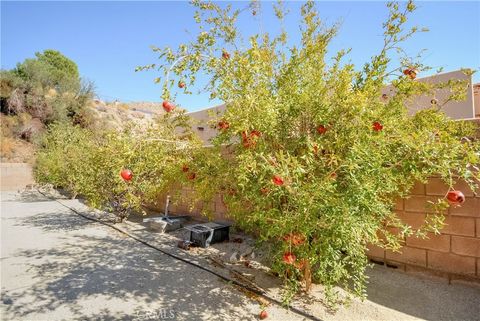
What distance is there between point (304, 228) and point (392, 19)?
9.49 ft

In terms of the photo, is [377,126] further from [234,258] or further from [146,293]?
[146,293]

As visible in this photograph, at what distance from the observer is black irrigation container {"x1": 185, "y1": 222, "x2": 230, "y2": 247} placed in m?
6.59

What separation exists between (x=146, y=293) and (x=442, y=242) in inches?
178

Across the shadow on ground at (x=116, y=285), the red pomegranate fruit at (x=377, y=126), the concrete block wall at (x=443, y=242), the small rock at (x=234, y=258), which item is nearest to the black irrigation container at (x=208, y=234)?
the shadow on ground at (x=116, y=285)

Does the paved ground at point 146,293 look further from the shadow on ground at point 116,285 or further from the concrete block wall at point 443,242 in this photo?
the concrete block wall at point 443,242

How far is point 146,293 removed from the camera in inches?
174

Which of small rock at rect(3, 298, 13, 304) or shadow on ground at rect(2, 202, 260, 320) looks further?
small rock at rect(3, 298, 13, 304)

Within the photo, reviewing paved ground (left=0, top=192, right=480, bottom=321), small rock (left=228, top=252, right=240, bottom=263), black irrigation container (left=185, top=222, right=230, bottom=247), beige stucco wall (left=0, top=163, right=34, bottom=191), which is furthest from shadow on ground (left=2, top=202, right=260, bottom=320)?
beige stucco wall (left=0, top=163, right=34, bottom=191)

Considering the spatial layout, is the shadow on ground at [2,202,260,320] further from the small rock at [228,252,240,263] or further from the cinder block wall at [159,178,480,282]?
the cinder block wall at [159,178,480,282]

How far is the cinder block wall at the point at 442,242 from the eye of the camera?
166 inches

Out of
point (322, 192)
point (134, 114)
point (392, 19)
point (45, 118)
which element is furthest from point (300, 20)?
point (134, 114)

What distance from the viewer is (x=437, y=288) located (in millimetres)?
4258

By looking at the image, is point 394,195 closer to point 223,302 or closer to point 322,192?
point 322,192

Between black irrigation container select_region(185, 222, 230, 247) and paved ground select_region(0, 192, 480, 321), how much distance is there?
0.86 metres
